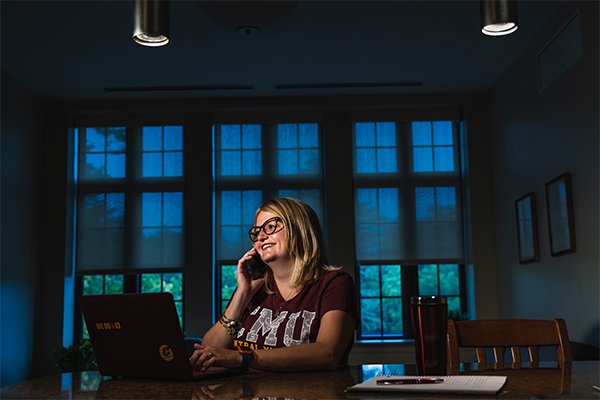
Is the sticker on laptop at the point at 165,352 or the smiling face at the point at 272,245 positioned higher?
the smiling face at the point at 272,245

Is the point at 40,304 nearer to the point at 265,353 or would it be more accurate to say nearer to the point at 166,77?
the point at 166,77

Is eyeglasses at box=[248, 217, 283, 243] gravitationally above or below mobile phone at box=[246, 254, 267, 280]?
above

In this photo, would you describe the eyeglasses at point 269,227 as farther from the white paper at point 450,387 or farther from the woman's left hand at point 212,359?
the white paper at point 450,387

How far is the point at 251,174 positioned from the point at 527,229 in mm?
2874

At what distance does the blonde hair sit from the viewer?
2162 mm

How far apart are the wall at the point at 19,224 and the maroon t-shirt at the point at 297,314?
4.82 m

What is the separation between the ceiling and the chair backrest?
9.37 ft

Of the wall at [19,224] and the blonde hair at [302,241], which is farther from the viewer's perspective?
the wall at [19,224]

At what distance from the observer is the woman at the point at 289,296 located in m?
1.95

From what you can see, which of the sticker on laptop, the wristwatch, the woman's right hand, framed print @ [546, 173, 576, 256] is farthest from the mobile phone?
framed print @ [546, 173, 576, 256]

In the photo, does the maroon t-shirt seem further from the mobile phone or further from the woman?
the mobile phone

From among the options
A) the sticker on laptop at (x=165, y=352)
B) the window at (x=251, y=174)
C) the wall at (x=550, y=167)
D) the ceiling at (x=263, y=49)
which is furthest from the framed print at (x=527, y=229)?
the sticker on laptop at (x=165, y=352)

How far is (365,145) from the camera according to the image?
730 cm

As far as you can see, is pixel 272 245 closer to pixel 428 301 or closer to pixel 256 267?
pixel 256 267
